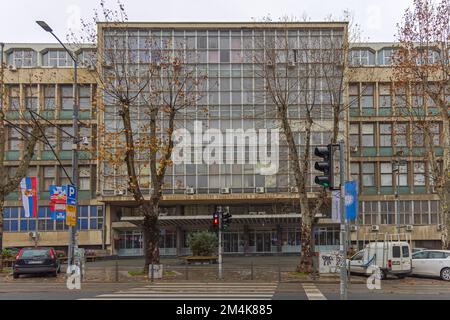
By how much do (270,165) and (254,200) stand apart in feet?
13.3

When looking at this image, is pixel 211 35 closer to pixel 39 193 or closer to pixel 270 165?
pixel 270 165

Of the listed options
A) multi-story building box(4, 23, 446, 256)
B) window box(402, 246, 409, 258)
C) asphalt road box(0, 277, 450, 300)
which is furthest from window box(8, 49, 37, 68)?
window box(402, 246, 409, 258)

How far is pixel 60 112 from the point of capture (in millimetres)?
61469

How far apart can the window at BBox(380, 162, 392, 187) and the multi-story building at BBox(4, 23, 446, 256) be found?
109 millimetres

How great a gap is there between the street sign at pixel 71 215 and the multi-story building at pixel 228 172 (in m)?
27.4

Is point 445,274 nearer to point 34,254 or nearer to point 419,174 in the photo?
point 34,254

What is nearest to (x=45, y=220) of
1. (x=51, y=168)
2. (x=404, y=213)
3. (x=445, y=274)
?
(x=51, y=168)

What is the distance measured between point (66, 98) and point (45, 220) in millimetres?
13587

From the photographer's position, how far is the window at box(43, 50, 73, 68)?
64.1 metres

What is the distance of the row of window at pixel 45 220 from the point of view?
60562mm

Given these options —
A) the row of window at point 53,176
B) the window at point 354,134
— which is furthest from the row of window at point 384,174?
the row of window at point 53,176

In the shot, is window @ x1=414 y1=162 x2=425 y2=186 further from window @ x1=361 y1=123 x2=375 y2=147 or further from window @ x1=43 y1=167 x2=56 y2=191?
window @ x1=43 y1=167 x2=56 y2=191

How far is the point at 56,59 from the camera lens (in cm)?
6425
